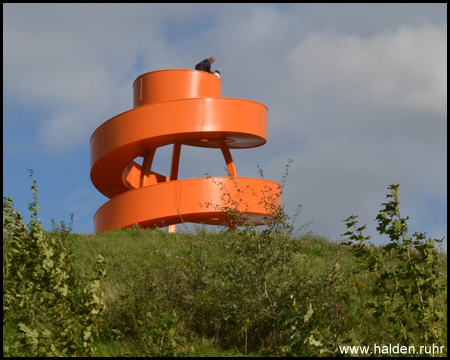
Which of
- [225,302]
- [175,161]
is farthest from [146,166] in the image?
[225,302]

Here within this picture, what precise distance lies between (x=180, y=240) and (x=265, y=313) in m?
5.84

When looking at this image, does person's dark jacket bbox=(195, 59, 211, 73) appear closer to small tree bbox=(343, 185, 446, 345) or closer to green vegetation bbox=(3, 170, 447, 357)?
green vegetation bbox=(3, 170, 447, 357)

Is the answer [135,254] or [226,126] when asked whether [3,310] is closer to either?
[135,254]

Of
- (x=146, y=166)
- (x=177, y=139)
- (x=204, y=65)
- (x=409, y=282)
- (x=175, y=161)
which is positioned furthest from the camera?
(x=175, y=161)

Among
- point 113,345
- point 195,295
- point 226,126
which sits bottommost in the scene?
point 113,345

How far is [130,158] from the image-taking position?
58.2ft

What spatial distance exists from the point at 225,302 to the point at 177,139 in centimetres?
921

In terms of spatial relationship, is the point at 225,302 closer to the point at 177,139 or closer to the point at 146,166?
the point at 177,139

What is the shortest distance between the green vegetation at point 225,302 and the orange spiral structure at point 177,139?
5927 mm

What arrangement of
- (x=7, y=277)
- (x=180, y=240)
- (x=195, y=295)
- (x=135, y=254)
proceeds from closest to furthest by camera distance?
(x=7, y=277)
(x=195, y=295)
(x=135, y=254)
(x=180, y=240)

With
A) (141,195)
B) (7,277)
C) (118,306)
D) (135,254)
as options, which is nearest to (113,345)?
(118,306)

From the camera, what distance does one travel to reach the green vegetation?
6484 millimetres

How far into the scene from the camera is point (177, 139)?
1717 centimetres

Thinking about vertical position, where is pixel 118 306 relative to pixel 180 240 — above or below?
below
